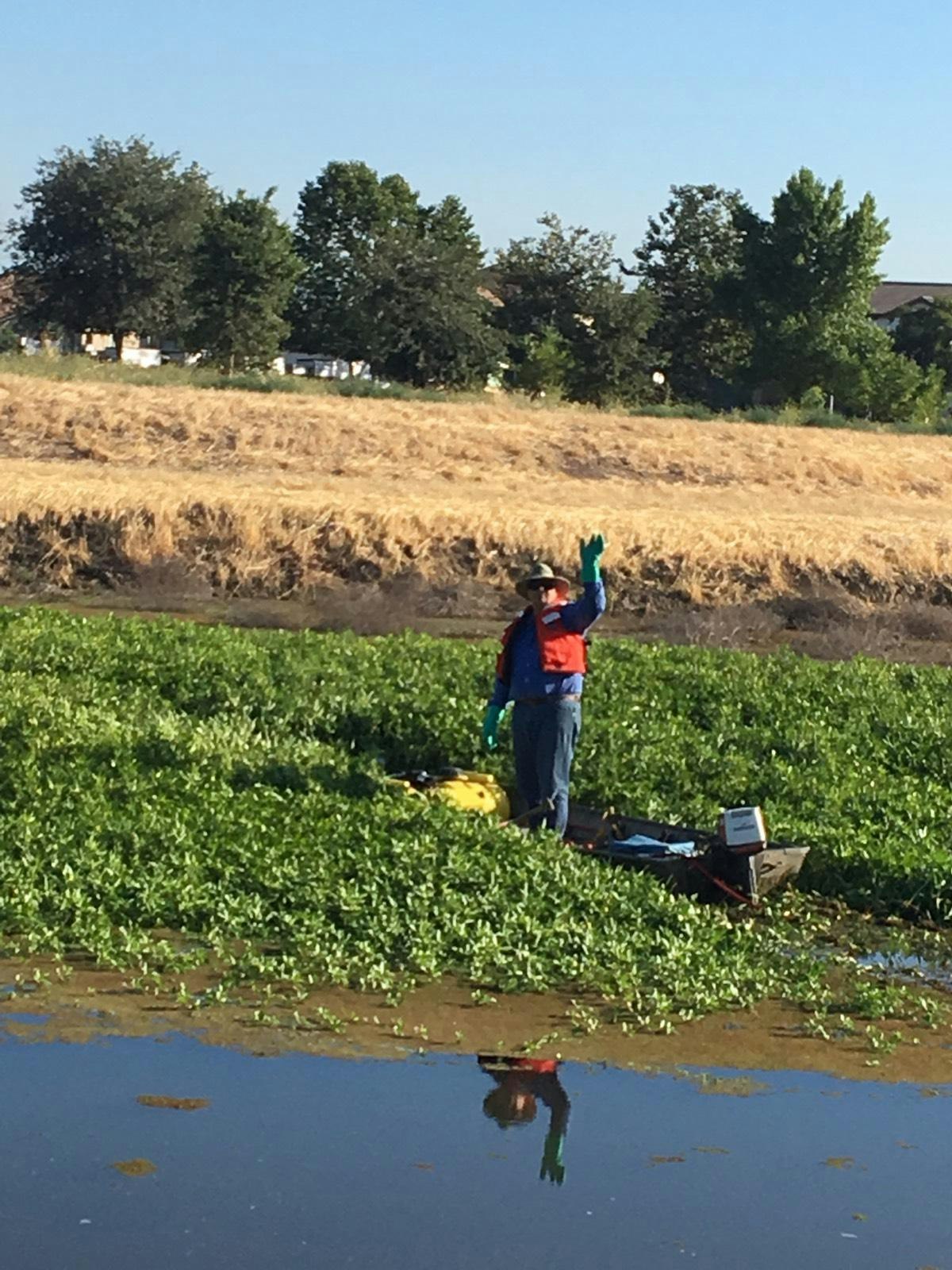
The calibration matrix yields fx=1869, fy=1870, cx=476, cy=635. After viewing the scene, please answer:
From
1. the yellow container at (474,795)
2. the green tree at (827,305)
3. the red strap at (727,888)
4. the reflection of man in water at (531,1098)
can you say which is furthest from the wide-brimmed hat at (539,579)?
the green tree at (827,305)

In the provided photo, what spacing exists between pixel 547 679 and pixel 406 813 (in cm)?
123

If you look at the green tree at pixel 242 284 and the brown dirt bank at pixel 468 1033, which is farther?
the green tree at pixel 242 284

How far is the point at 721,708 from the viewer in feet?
50.4

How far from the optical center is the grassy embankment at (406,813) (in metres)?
9.26

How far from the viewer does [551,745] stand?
11.9m

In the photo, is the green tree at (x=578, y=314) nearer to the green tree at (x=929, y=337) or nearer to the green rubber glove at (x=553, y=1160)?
the green tree at (x=929, y=337)

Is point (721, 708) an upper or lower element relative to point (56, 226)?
lower

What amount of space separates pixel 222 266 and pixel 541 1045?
59483 mm

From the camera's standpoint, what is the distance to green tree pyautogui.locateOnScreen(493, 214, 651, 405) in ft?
225

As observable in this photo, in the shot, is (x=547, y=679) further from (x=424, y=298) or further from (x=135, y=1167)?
(x=424, y=298)

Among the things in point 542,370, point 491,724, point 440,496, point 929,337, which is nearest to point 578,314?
point 542,370

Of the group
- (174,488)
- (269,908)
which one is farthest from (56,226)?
(269,908)

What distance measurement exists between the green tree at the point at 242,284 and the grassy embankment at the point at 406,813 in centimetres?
4755

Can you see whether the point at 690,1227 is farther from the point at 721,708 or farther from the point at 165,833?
the point at 721,708
